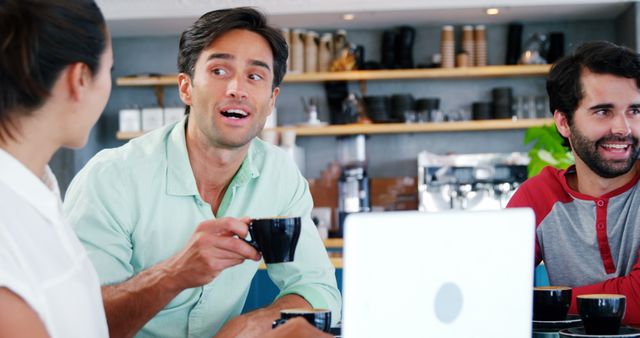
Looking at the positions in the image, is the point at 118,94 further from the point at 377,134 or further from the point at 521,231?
the point at 521,231

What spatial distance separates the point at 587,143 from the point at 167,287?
1.24m

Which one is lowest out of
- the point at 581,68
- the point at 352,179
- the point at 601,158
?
A: the point at 352,179

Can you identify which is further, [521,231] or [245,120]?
[245,120]

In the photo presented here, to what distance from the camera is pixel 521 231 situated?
1.36m

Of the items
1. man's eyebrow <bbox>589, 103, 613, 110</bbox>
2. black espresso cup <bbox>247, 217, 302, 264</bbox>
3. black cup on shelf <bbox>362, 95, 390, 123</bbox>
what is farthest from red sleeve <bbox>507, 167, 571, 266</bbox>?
black cup on shelf <bbox>362, 95, 390, 123</bbox>

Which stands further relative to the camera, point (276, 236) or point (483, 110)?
point (483, 110)

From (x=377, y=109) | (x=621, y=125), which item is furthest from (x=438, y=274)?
(x=377, y=109)

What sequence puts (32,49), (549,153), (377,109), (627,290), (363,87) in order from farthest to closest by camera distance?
(363,87) < (377,109) < (549,153) < (627,290) < (32,49)

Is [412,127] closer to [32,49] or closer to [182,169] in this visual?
[182,169]

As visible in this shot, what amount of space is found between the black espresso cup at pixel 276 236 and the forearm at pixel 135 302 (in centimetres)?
28

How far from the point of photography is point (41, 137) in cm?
130

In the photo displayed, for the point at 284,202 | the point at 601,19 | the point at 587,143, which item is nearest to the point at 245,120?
the point at 284,202

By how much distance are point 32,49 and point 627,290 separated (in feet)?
4.73

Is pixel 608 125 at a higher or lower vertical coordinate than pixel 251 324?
higher
